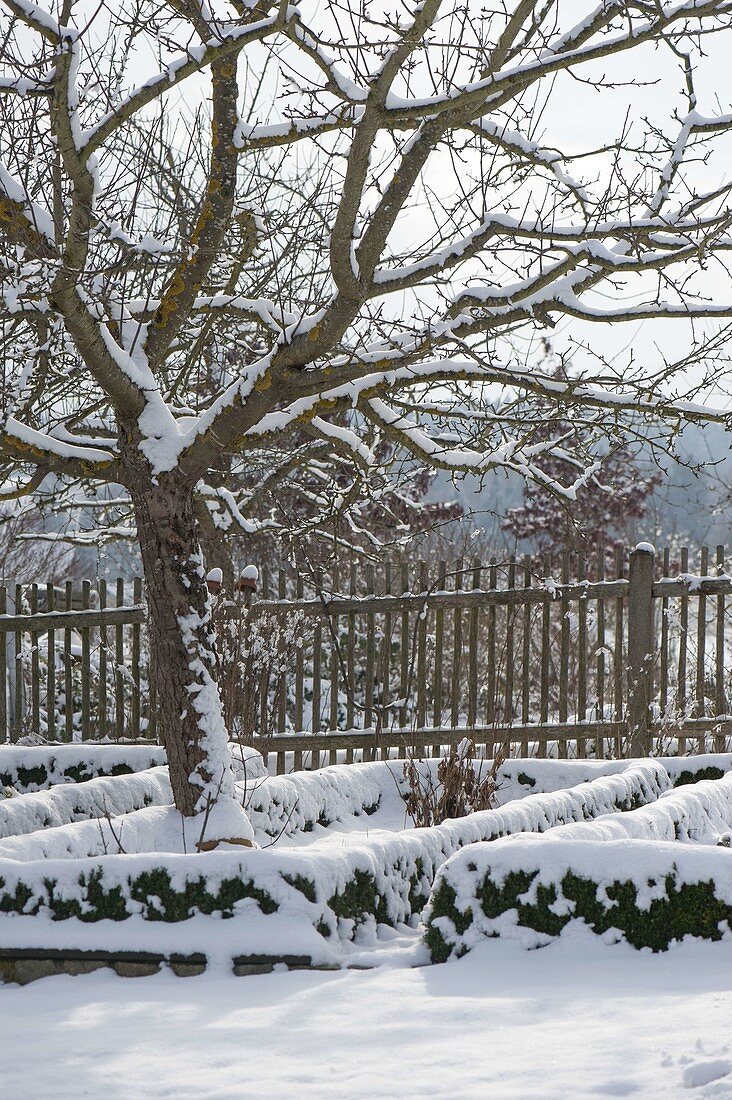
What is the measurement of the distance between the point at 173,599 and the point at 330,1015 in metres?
2.53

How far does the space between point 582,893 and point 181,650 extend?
2.35 m

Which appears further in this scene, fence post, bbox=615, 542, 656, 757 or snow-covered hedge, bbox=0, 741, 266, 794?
fence post, bbox=615, 542, 656, 757

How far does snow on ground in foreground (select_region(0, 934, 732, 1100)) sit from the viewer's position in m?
2.72

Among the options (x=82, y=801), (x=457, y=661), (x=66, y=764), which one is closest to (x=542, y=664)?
(x=457, y=661)

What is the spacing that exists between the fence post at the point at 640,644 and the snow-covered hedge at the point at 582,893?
4206mm

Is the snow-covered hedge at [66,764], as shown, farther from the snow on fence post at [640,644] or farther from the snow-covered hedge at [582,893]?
the snow-covered hedge at [582,893]

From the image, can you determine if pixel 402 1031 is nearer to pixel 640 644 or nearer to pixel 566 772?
pixel 566 772

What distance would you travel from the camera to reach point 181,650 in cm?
533

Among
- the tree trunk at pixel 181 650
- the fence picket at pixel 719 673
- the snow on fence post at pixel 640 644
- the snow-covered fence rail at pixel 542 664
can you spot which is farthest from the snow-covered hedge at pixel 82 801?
the fence picket at pixel 719 673

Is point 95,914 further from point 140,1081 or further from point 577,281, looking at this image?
point 577,281

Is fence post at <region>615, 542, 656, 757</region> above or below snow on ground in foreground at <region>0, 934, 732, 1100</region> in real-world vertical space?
above

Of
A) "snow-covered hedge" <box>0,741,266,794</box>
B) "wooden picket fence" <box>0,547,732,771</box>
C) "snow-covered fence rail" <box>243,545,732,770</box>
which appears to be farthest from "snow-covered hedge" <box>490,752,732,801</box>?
"snow-covered hedge" <box>0,741,266,794</box>

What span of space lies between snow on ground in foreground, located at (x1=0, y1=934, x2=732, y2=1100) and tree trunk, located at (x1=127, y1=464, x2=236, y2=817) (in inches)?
61.0

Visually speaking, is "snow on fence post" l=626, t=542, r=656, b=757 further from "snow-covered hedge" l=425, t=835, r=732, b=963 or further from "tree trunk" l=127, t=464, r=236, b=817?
"snow-covered hedge" l=425, t=835, r=732, b=963
